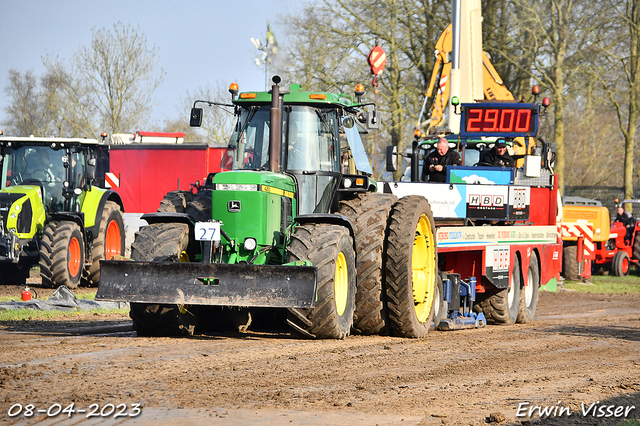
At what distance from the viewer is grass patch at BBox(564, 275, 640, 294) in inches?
784

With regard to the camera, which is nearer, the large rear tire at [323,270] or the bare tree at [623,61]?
the large rear tire at [323,270]

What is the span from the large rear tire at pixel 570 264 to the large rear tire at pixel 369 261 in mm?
12570

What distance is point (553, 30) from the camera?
27.6 m

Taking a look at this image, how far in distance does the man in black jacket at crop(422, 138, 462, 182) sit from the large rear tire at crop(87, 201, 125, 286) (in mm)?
6067

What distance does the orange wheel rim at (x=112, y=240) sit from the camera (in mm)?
16906

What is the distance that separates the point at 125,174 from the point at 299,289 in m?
18.1

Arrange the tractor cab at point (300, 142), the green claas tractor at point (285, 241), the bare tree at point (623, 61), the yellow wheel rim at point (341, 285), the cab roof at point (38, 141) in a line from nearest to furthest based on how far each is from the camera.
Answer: the green claas tractor at point (285, 241)
the yellow wheel rim at point (341, 285)
the tractor cab at point (300, 142)
the cab roof at point (38, 141)
the bare tree at point (623, 61)

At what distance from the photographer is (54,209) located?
1583 centimetres

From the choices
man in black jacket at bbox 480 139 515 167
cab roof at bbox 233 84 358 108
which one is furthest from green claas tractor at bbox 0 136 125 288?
man in black jacket at bbox 480 139 515 167

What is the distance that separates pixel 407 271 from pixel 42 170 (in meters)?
9.42

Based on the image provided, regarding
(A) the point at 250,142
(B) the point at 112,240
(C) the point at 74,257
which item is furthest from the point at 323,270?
(B) the point at 112,240

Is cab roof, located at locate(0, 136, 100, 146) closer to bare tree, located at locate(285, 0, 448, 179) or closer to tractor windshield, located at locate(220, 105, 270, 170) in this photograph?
tractor windshield, located at locate(220, 105, 270, 170)

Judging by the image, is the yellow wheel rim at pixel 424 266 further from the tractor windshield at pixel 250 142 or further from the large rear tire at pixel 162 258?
the large rear tire at pixel 162 258

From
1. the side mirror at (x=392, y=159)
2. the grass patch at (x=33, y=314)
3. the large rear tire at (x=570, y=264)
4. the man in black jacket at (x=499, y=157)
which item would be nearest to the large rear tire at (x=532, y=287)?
the man in black jacket at (x=499, y=157)
